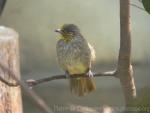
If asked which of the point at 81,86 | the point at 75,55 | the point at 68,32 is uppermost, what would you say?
the point at 68,32

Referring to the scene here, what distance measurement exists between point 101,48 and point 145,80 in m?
0.42

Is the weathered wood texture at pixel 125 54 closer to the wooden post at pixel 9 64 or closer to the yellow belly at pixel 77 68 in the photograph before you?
the wooden post at pixel 9 64

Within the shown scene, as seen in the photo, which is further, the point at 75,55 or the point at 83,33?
the point at 83,33

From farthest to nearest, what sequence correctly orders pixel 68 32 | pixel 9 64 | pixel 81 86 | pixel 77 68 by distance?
pixel 68 32, pixel 77 68, pixel 81 86, pixel 9 64

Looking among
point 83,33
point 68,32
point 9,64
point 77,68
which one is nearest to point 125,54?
point 9,64

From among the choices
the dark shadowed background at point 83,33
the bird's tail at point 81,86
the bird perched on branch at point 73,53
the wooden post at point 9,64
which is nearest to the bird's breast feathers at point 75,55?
the bird perched on branch at point 73,53

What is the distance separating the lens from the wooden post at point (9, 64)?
230 centimetres

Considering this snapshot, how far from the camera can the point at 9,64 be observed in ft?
7.54

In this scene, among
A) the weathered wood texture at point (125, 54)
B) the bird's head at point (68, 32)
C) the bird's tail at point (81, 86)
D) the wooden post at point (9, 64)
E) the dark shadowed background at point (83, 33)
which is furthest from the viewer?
the dark shadowed background at point (83, 33)

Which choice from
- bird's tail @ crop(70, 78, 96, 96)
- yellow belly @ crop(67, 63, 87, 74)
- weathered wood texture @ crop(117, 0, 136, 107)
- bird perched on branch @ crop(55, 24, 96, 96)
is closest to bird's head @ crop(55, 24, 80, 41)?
bird perched on branch @ crop(55, 24, 96, 96)

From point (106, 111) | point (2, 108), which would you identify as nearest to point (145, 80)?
point (2, 108)

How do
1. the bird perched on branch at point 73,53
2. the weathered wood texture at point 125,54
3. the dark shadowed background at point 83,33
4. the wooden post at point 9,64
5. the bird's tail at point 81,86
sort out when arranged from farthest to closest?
the dark shadowed background at point 83,33 → the bird perched on branch at point 73,53 → the bird's tail at point 81,86 → the wooden post at point 9,64 → the weathered wood texture at point 125,54

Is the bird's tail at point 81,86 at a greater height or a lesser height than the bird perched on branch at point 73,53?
lesser

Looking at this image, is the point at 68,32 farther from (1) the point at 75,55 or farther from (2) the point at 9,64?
(2) the point at 9,64
